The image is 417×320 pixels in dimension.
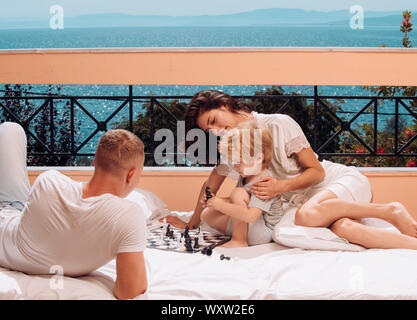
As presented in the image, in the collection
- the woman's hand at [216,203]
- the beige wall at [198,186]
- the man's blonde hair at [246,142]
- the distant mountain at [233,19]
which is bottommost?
the beige wall at [198,186]

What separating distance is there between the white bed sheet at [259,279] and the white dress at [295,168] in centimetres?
35

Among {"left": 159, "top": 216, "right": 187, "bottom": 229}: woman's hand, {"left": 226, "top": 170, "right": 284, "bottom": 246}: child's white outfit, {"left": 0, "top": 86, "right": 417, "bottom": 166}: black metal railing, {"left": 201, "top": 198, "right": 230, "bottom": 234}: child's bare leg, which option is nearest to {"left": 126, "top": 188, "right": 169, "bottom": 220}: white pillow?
{"left": 159, "top": 216, "right": 187, "bottom": 229}: woman's hand

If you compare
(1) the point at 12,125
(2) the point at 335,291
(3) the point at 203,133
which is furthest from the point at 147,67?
(2) the point at 335,291

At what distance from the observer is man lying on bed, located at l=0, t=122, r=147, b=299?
1088 millimetres

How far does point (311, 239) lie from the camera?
5.11 ft

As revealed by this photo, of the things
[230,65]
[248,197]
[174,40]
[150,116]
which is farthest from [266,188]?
[174,40]

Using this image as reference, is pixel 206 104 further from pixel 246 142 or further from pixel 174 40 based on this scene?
pixel 174 40

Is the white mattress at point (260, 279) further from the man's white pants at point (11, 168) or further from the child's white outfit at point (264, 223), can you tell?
the man's white pants at point (11, 168)

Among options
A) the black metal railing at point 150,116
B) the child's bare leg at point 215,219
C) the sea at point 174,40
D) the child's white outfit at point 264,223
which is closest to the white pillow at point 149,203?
the child's bare leg at point 215,219

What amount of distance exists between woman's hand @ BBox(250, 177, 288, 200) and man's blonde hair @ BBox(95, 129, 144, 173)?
61cm

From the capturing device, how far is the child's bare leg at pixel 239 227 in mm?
1663

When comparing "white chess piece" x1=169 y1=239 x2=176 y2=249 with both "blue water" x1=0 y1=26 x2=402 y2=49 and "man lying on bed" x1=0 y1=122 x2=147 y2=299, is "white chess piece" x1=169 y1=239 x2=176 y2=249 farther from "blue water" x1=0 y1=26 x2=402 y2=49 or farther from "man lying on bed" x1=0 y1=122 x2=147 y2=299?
"blue water" x1=0 y1=26 x2=402 y2=49
